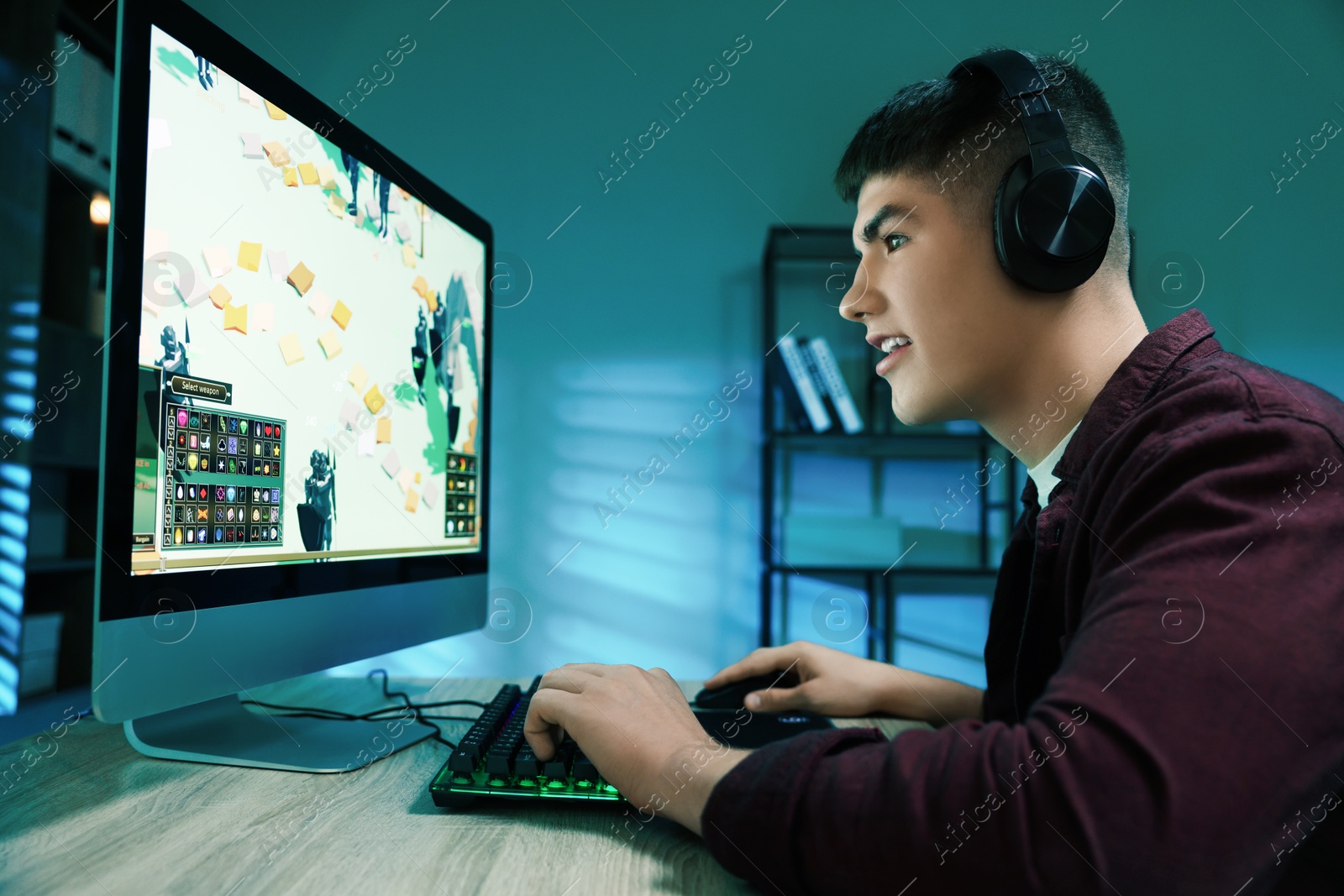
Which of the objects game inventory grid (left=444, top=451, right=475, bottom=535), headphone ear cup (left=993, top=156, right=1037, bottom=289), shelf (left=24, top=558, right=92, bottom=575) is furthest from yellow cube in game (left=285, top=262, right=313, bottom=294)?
shelf (left=24, top=558, right=92, bottom=575)

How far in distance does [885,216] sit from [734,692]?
0.56 meters

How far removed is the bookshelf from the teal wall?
0.41ft

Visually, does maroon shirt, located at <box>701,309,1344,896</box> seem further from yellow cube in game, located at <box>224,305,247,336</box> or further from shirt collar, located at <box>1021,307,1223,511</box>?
yellow cube in game, located at <box>224,305,247,336</box>

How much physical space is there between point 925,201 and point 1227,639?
1.77 ft

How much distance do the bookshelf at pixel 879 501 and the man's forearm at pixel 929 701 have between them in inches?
51.3

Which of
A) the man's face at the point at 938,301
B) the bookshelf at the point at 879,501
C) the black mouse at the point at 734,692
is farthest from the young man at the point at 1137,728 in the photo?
the bookshelf at the point at 879,501

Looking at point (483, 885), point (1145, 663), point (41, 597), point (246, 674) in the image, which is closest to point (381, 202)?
point (246, 674)

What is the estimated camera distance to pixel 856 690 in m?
0.86

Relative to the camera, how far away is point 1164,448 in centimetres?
46

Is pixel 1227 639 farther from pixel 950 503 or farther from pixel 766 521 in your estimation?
pixel 950 503

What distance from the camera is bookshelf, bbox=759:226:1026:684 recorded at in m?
2.23

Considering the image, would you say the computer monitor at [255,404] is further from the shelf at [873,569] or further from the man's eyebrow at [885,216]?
the shelf at [873,569]

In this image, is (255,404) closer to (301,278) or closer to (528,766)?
(301,278)

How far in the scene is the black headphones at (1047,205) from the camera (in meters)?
0.66
